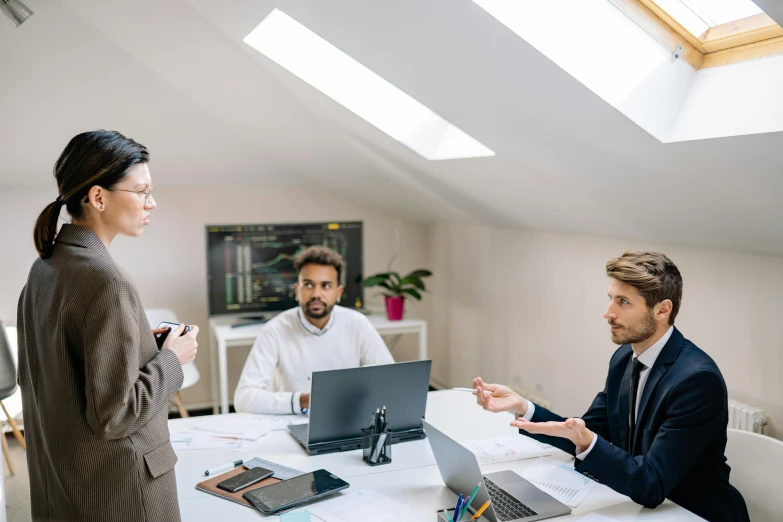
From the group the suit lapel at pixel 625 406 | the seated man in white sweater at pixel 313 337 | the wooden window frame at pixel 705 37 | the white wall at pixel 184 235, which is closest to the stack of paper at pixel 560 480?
the suit lapel at pixel 625 406

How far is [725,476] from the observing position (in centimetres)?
211

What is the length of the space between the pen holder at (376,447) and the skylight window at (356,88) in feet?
4.90

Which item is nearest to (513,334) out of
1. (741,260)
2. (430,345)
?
(430,345)

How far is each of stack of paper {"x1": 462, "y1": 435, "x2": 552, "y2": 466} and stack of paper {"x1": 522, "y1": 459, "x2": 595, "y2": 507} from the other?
0.07 m

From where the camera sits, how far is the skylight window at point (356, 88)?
3367mm

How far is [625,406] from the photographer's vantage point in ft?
7.61

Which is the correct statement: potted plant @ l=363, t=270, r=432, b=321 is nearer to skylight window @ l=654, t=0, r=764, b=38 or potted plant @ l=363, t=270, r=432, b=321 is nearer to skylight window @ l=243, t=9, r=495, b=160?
skylight window @ l=243, t=9, r=495, b=160

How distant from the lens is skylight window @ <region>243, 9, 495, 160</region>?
3367mm

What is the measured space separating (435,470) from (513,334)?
2447mm

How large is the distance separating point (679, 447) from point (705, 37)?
1255 millimetres

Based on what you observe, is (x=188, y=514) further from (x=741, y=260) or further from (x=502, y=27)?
(x=741, y=260)

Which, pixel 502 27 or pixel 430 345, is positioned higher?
pixel 502 27

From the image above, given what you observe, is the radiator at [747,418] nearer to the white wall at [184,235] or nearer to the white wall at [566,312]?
the white wall at [566,312]

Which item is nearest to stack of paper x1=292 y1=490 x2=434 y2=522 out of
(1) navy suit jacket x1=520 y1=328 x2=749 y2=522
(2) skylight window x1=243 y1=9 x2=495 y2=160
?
(1) navy suit jacket x1=520 y1=328 x2=749 y2=522
